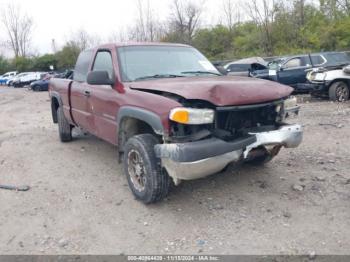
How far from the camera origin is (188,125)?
145 inches

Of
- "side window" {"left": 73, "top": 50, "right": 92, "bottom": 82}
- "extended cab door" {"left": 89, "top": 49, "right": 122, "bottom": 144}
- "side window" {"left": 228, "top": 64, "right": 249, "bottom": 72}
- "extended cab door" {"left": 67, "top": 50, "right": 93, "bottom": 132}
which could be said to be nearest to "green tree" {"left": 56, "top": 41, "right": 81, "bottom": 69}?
"side window" {"left": 228, "top": 64, "right": 249, "bottom": 72}

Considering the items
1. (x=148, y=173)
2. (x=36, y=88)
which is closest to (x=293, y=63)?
(x=148, y=173)

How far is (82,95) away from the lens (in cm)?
570

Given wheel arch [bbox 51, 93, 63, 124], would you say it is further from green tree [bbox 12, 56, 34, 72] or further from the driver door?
green tree [bbox 12, 56, 34, 72]

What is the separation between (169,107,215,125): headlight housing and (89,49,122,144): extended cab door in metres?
1.19

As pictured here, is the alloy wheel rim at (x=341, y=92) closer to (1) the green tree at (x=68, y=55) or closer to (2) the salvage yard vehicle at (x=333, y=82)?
(2) the salvage yard vehicle at (x=333, y=82)

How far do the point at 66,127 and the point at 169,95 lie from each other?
12.9 ft

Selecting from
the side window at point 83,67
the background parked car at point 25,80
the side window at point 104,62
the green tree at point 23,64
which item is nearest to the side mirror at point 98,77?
the side window at point 104,62

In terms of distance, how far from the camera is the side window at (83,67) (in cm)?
584

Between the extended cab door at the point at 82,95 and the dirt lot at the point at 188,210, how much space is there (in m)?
0.67

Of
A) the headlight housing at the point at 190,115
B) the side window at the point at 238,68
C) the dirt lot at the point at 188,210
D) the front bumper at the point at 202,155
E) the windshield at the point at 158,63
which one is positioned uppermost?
the windshield at the point at 158,63

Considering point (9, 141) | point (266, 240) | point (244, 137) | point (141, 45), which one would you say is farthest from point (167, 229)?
point (9, 141)

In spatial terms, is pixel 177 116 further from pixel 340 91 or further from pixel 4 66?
pixel 4 66

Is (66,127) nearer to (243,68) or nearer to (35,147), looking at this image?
(35,147)
